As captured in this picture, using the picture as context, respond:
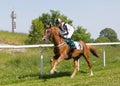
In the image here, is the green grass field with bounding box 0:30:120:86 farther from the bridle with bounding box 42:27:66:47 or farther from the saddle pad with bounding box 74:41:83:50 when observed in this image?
the bridle with bounding box 42:27:66:47

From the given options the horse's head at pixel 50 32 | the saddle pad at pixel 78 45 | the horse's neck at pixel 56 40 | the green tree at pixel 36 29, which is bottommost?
the saddle pad at pixel 78 45

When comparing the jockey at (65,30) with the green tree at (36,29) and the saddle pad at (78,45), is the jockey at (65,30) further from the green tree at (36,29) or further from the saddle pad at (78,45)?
the green tree at (36,29)

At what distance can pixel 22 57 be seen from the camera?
60.7 feet

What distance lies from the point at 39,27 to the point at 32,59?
34.5 metres

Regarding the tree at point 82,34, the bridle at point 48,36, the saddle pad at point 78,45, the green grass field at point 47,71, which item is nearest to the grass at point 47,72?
the green grass field at point 47,71

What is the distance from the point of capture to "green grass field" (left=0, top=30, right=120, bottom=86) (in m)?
12.8

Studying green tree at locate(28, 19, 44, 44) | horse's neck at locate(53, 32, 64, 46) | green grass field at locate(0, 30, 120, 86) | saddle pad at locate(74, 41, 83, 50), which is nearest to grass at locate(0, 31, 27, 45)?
green tree at locate(28, 19, 44, 44)

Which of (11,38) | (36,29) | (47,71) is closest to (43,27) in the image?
(36,29)

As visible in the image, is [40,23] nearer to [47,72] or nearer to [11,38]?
[11,38]

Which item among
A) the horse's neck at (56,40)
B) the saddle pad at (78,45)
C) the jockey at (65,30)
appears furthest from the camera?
the saddle pad at (78,45)

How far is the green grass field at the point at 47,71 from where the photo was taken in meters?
12.8

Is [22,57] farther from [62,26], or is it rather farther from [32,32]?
[32,32]

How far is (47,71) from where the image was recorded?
1650 cm

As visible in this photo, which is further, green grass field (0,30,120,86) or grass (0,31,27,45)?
grass (0,31,27,45)
